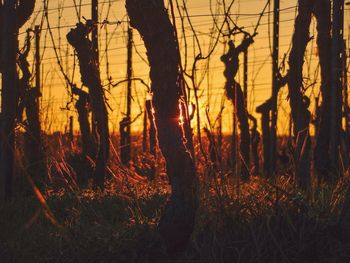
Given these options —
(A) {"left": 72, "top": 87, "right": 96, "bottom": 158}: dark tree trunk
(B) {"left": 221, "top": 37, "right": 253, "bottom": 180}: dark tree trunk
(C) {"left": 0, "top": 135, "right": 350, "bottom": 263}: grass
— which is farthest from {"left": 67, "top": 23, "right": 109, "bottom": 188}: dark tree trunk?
(C) {"left": 0, "top": 135, "right": 350, "bottom": 263}: grass

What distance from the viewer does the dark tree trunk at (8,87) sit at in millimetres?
7000

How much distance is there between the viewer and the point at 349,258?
398 cm

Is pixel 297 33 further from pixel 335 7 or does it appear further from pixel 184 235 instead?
pixel 184 235

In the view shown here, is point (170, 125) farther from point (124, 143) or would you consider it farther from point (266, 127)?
point (124, 143)

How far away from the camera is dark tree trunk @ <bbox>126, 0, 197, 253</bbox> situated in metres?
4.31

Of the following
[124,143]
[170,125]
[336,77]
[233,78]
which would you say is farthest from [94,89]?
[124,143]

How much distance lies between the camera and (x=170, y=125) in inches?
170

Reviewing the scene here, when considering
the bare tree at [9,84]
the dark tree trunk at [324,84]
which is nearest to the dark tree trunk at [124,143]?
the dark tree trunk at [324,84]

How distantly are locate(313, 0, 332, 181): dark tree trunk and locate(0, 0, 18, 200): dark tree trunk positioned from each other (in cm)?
403

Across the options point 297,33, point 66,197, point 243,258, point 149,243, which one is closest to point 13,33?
point 66,197

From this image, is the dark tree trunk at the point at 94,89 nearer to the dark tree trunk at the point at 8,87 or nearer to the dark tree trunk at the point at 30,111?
the dark tree trunk at the point at 30,111

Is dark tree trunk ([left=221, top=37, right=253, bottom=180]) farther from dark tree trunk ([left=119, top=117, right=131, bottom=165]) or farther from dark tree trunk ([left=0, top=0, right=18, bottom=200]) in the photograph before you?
dark tree trunk ([left=0, top=0, right=18, bottom=200])

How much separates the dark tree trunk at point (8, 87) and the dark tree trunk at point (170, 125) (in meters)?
3.02

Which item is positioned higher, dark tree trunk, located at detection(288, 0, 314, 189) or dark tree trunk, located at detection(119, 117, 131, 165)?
dark tree trunk, located at detection(288, 0, 314, 189)
